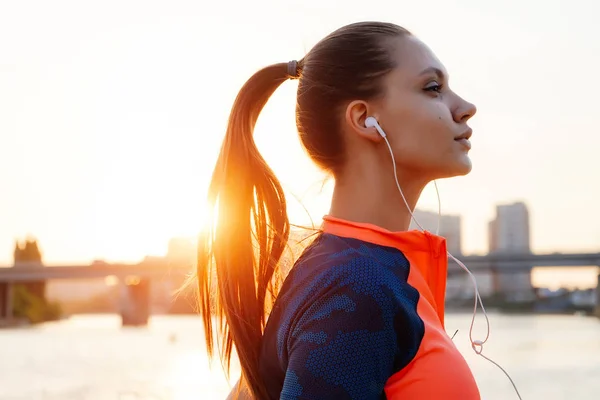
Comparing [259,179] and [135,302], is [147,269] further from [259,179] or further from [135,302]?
[259,179]

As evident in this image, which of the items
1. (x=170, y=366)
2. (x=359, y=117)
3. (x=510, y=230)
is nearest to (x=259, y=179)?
(x=359, y=117)

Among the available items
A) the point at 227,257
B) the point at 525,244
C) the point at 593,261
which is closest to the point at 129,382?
the point at 227,257

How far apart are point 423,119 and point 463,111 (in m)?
0.09

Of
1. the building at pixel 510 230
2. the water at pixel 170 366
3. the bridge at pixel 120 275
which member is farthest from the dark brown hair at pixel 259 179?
the building at pixel 510 230

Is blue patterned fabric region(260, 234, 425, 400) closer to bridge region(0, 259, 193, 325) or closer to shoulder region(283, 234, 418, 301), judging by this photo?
shoulder region(283, 234, 418, 301)

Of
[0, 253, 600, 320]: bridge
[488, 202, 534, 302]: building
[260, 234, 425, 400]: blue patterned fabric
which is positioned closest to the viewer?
[260, 234, 425, 400]: blue patterned fabric

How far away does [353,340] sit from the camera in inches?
48.6

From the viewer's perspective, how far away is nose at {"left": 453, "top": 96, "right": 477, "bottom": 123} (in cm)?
157

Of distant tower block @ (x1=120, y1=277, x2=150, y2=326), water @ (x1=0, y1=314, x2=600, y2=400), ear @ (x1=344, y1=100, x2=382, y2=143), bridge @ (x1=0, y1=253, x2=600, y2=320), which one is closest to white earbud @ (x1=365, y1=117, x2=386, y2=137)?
ear @ (x1=344, y1=100, x2=382, y2=143)

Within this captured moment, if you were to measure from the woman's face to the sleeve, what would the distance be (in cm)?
32

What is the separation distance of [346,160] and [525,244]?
53.2m

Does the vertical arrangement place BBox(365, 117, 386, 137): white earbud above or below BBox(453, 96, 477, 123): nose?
below

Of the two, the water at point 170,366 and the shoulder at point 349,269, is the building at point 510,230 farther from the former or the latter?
the shoulder at point 349,269

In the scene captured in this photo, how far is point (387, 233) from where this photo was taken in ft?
4.72
